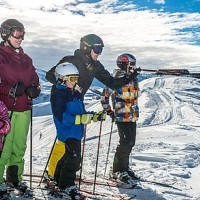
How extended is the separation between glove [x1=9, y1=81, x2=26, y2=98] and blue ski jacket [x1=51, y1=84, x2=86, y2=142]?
0.54m

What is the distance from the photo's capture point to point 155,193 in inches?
243

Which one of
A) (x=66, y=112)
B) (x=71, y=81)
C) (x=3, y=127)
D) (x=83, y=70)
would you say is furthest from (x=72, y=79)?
(x=3, y=127)

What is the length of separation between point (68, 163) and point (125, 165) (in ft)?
6.31

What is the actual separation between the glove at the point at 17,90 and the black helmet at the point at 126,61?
253cm

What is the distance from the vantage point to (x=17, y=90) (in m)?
5.09

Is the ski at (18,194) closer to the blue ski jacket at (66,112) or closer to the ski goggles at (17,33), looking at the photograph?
the blue ski jacket at (66,112)

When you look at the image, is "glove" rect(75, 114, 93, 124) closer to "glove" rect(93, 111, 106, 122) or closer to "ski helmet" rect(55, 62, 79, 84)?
"glove" rect(93, 111, 106, 122)

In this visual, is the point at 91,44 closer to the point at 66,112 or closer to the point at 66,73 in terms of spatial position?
the point at 66,73

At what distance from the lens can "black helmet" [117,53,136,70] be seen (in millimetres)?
7078

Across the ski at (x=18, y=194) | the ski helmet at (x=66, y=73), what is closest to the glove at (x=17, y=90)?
the ski helmet at (x=66, y=73)

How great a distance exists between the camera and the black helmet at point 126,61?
23.2ft

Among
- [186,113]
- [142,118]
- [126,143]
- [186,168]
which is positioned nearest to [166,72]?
[126,143]

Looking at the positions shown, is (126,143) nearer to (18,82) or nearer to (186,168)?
(186,168)

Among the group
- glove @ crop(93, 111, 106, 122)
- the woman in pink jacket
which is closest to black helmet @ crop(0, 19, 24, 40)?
the woman in pink jacket
